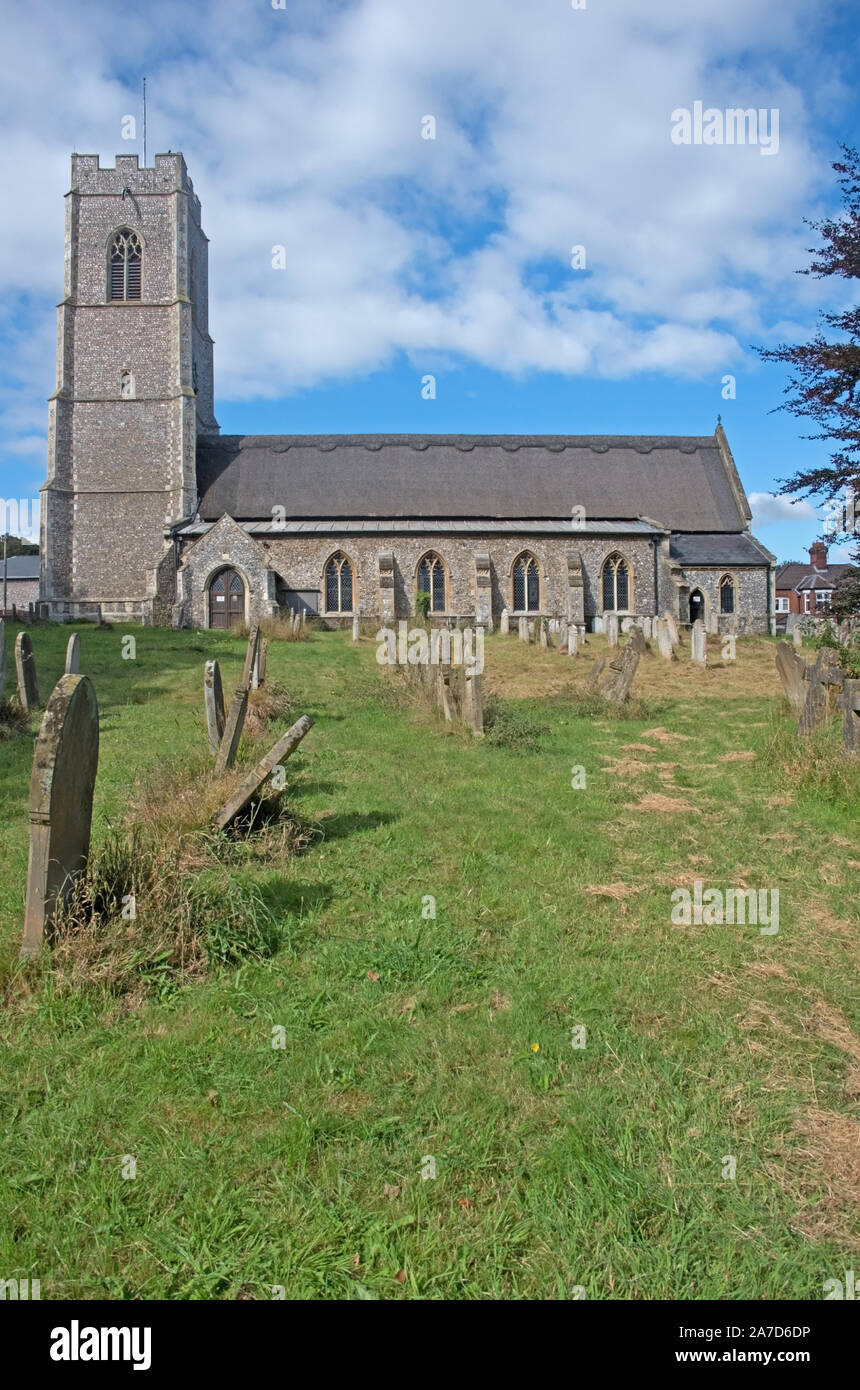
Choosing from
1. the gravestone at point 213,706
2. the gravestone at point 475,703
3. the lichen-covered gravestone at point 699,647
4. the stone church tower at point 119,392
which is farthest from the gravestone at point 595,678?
the stone church tower at point 119,392

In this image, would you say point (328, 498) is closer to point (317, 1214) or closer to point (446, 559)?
point (446, 559)

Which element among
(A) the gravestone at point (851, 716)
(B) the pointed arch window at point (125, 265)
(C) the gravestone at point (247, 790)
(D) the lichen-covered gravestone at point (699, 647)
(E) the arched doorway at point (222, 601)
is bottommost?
(C) the gravestone at point (247, 790)

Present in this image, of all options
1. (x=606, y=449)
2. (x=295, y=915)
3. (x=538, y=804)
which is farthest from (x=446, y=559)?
(x=295, y=915)

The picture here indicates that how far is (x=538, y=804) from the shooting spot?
7.27 meters

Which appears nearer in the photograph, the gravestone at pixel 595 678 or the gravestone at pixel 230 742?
the gravestone at pixel 230 742

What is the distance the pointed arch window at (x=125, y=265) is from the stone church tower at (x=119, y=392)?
0.04 metres

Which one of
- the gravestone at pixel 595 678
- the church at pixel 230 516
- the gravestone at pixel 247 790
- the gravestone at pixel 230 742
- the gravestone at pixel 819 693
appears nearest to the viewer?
the gravestone at pixel 247 790

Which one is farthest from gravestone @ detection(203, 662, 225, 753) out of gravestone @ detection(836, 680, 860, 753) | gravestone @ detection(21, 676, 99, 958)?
gravestone @ detection(836, 680, 860, 753)

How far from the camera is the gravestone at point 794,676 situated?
1084 cm

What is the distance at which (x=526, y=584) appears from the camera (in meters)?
33.1

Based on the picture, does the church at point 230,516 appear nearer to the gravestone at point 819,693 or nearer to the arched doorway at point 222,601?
the arched doorway at point 222,601

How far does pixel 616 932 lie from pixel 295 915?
1.87m

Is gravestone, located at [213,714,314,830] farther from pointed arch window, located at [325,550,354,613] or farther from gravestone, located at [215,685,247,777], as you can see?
pointed arch window, located at [325,550,354,613]

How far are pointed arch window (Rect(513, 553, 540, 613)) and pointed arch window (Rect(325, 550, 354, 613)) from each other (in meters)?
6.75
